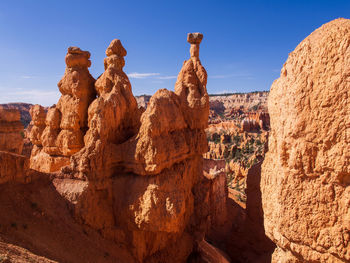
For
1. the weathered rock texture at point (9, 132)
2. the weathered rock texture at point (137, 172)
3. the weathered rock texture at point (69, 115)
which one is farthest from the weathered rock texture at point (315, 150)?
the weathered rock texture at point (9, 132)

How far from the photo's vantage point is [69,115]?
12188 millimetres

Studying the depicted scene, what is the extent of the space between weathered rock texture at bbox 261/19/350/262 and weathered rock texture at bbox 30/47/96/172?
971 cm

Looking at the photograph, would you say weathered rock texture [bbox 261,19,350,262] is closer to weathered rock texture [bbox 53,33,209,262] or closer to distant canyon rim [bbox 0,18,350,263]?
distant canyon rim [bbox 0,18,350,263]

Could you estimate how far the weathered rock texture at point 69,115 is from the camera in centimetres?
1219

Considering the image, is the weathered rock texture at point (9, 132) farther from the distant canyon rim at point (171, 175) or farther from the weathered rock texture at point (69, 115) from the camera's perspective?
the weathered rock texture at point (69, 115)

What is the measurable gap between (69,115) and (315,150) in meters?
10.9

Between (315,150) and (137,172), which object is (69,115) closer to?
(137,172)

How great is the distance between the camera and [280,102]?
5.59 metres

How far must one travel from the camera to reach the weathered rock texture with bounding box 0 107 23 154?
17812 mm

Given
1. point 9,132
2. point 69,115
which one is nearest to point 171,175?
point 69,115

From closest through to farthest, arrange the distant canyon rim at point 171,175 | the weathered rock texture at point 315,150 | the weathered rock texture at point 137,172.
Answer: the weathered rock texture at point 315,150
the distant canyon rim at point 171,175
the weathered rock texture at point 137,172

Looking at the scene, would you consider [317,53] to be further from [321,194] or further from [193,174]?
[193,174]

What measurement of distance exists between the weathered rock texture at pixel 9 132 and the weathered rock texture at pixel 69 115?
6.18m

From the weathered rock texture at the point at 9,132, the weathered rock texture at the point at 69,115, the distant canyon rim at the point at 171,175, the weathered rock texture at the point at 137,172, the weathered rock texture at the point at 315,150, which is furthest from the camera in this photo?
the weathered rock texture at the point at 9,132
